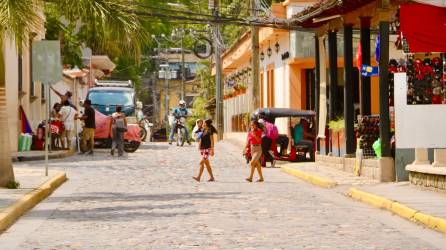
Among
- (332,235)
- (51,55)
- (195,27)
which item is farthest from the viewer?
(195,27)

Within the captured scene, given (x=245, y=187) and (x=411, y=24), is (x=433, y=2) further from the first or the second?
(x=245, y=187)

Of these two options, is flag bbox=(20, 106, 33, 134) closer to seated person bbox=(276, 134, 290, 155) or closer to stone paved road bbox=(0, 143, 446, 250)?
seated person bbox=(276, 134, 290, 155)

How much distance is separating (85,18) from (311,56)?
61.0 feet

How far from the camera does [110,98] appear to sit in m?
43.2

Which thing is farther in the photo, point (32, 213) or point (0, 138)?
point (0, 138)

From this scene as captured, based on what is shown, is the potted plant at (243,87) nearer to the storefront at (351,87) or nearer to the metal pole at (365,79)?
the storefront at (351,87)

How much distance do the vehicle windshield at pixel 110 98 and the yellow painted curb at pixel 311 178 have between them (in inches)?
668

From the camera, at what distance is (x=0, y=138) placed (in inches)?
748

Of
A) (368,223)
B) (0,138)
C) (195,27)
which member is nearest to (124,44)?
(0,138)

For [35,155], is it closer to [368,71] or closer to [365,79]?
[365,79]

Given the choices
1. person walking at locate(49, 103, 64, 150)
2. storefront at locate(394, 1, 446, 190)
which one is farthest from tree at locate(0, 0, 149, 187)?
person walking at locate(49, 103, 64, 150)

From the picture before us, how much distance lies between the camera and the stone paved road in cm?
1193

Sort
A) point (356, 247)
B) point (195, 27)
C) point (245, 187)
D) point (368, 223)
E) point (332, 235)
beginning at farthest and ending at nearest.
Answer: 1. point (195, 27)
2. point (245, 187)
3. point (368, 223)
4. point (332, 235)
5. point (356, 247)

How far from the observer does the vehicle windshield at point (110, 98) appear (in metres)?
42.9
